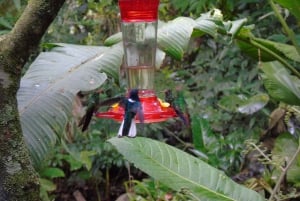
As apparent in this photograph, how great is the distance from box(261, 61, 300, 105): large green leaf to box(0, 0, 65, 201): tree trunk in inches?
52.0

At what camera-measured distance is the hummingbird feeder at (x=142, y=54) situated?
0.98 metres

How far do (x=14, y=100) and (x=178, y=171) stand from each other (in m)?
0.71

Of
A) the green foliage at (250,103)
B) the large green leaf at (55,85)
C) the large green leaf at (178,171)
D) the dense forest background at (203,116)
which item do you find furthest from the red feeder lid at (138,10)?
the green foliage at (250,103)

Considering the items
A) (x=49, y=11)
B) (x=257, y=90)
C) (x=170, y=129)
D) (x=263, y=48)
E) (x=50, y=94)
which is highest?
(x=49, y=11)

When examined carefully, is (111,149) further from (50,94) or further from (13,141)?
(13,141)

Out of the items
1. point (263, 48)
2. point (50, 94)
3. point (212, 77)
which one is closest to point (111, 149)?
point (212, 77)

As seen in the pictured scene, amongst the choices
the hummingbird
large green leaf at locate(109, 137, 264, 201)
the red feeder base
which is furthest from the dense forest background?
the hummingbird

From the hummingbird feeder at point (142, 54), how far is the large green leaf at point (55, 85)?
0.04 meters

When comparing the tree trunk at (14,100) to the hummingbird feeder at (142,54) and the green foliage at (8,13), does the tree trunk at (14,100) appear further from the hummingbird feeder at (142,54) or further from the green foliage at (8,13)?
the green foliage at (8,13)

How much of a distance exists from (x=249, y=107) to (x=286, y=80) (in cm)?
45

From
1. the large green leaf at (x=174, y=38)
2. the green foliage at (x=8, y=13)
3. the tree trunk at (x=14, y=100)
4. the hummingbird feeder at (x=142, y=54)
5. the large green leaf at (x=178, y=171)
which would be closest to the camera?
the tree trunk at (x=14, y=100)

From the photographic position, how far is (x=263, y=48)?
1.81 m

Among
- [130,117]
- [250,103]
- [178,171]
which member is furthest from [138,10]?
[250,103]

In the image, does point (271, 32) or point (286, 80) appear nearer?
point (286, 80)
